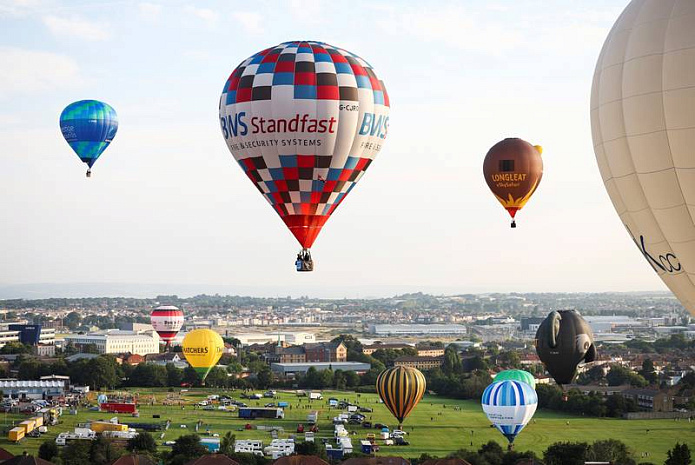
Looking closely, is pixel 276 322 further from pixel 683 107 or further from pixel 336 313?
pixel 683 107

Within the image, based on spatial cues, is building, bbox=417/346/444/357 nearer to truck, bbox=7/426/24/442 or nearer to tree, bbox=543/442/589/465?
truck, bbox=7/426/24/442

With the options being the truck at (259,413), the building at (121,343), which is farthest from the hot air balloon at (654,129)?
the building at (121,343)

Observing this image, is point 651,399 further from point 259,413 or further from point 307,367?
point 307,367

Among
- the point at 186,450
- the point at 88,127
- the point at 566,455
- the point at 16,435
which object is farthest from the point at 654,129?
the point at 16,435

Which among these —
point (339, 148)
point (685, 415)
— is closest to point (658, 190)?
A: point (339, 148)

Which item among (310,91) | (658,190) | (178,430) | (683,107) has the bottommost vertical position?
(178,430)

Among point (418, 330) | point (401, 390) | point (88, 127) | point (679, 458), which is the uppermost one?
point (88, 127)

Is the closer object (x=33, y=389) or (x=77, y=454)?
(x=77, y=454)
